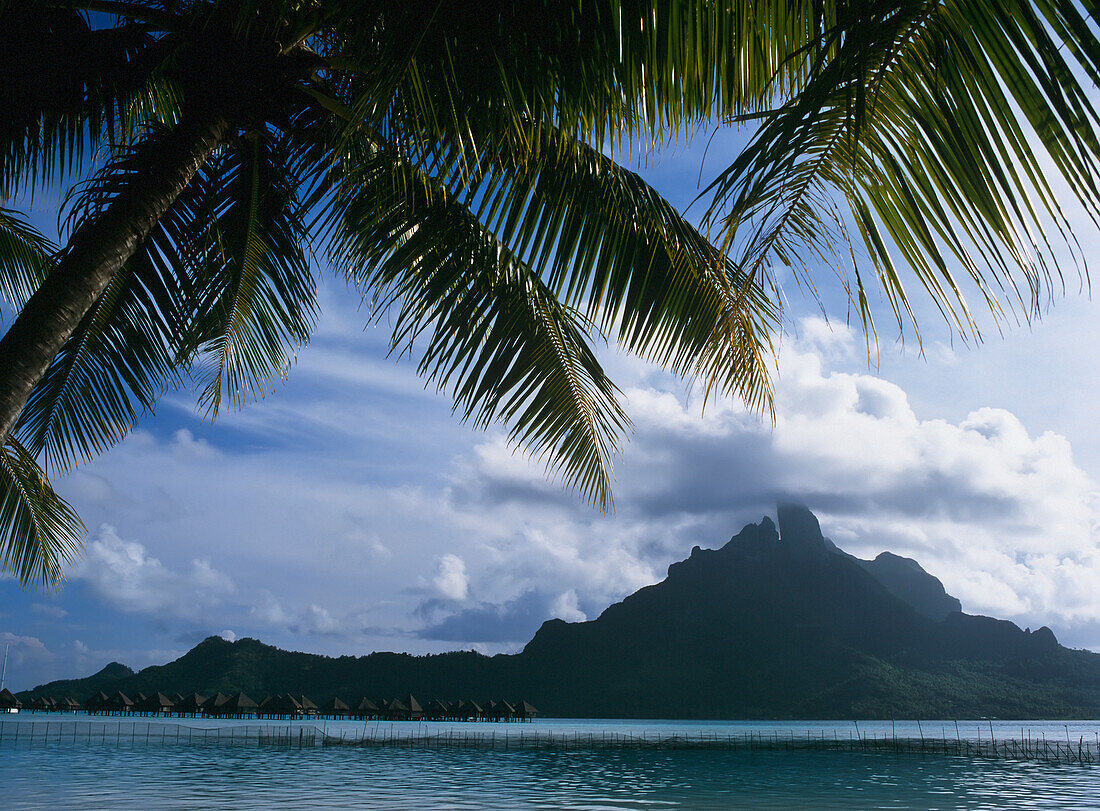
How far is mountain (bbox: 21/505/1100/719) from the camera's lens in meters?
102

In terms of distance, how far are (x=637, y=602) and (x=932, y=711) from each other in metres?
43.7

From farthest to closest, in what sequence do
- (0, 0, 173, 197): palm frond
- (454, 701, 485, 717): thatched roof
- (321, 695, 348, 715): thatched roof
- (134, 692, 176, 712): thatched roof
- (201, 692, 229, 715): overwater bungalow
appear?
(454, 701, 485, 717): thatched roof
(321, 695, 348, 715): thatched roof
(201, 692, 229, 715): overwater bungalow
(134, 692, 176, 712): thatched roof
(0, 0, 173, 197): palm frond

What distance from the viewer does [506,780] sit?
25844 mm

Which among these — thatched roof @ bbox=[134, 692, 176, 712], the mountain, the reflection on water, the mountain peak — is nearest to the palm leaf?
the reflection on water

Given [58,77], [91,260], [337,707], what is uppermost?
[58,77]

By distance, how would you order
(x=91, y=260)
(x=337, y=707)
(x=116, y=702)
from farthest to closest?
(x=337, y=707)
(x=116, y=702)
(x=91, y=260)

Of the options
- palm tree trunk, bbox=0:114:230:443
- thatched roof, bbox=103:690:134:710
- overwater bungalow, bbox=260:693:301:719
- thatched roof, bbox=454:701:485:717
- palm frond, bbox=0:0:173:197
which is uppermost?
palm frond, bbox=0:0:173:197

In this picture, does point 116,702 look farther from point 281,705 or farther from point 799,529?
point 799,529

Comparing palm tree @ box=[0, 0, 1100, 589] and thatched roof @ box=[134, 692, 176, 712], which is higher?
palm tree @ box=[0, 0, 1100, 589]

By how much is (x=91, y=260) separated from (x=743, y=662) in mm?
123468

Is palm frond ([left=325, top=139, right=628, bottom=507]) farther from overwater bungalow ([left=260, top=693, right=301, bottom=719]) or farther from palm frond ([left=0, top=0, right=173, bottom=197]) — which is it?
overwater bungalow ([left=260, top=693, right=301, bottom=719])

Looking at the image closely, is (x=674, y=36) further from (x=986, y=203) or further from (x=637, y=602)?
(x=637, y=602)

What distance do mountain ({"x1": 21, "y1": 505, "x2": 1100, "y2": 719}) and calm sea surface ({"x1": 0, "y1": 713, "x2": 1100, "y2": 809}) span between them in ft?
224

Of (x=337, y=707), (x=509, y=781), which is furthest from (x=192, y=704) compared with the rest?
(x=509, y=781)
